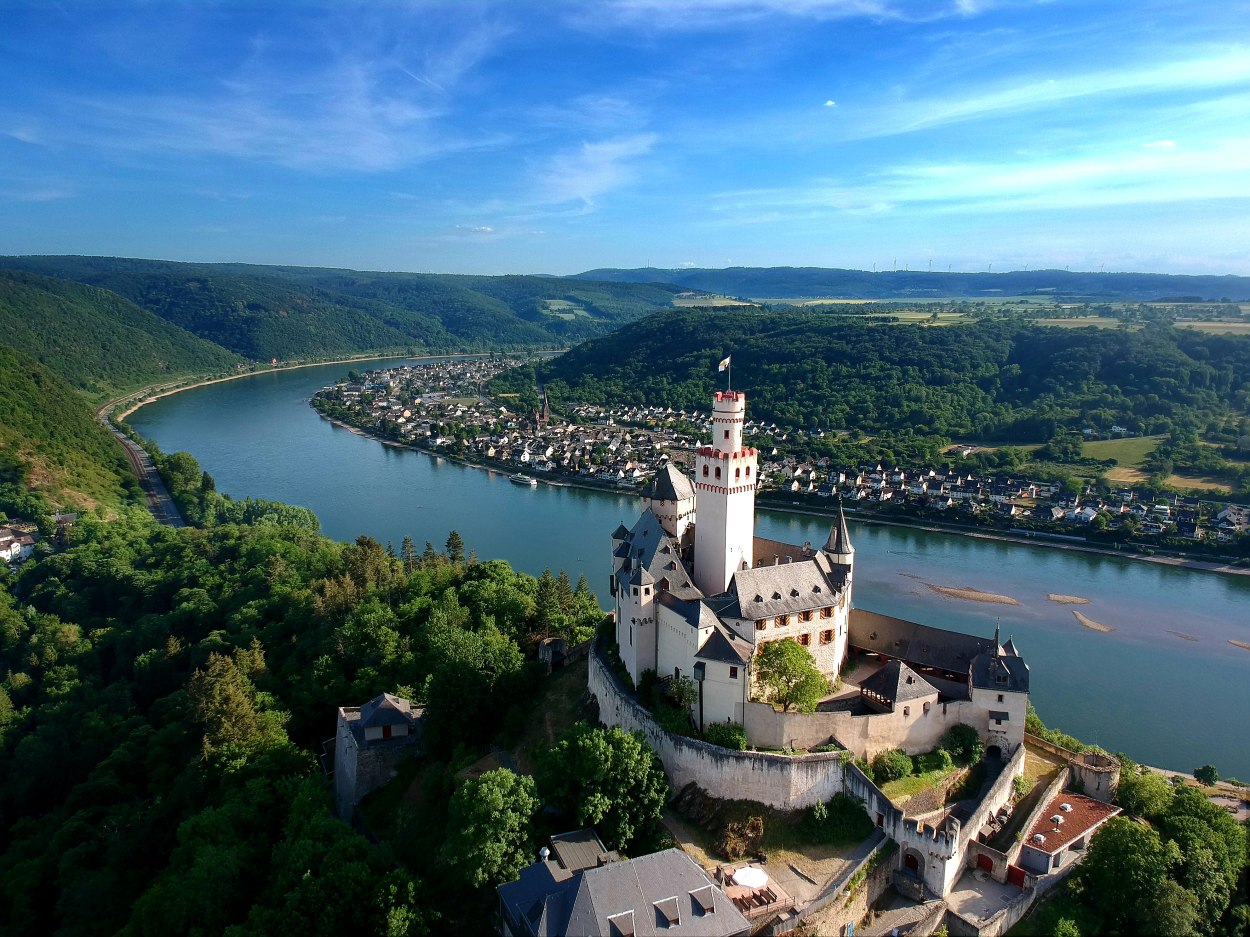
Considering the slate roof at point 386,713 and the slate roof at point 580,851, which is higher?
the slate roof at point 580,851

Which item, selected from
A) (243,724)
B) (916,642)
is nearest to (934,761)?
(916,642)

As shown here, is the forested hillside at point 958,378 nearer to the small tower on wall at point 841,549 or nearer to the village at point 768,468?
the village at point 768,468

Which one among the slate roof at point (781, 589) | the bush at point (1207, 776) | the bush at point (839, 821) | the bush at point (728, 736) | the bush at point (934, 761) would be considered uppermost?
the slate roof at point (781, 589)

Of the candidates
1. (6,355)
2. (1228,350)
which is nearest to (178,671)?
(6,355)

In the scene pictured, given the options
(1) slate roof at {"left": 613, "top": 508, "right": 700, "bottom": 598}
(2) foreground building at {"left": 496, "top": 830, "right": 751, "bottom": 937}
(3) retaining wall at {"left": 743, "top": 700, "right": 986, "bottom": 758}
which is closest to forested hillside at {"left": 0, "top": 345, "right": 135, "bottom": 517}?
(1) slate roof at {"left": 613, "top": 508, "right": 700, "bottom": 598}

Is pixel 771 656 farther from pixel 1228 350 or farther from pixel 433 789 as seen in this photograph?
pixel 1228 350

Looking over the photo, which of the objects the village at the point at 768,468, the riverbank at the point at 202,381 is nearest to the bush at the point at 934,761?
the village at the point at 768,468
